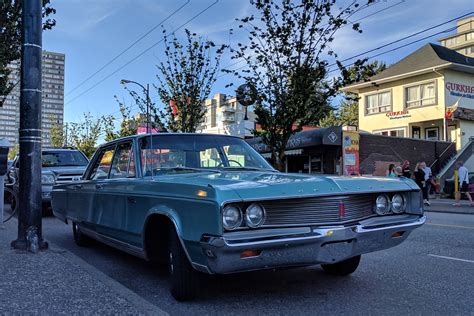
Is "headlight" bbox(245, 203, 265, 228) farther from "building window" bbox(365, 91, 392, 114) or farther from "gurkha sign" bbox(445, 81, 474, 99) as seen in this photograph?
"building window" bbox(365, 91, 392, 114)

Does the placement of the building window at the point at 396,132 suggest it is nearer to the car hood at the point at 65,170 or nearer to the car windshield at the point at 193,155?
the car hood at the point at 65,170

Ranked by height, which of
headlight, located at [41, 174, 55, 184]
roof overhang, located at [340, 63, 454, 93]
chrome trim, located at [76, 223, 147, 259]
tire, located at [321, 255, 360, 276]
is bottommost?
tire, located at [321, 255, 360, 276]

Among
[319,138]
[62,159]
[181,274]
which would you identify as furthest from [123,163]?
[319,138]

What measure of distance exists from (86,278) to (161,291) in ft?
2.49

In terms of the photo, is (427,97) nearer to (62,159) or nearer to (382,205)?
(62,159)

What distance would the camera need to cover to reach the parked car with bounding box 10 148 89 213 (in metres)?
11.3

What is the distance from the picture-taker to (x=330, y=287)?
496cm

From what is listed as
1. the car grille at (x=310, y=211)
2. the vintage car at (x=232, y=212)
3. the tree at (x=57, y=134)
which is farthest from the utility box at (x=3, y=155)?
the tree at (x=57, y=134)

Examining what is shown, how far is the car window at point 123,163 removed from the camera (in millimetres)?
5516

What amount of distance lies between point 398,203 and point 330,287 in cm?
113

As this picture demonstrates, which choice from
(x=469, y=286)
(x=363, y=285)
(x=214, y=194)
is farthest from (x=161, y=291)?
(x=469, y=286)

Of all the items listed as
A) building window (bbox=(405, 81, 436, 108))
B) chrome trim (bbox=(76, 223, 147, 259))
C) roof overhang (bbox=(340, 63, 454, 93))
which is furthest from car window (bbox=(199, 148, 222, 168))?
building window (bbox=(405, 81, 436, 108))

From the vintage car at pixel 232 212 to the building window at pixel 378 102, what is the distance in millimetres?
32848

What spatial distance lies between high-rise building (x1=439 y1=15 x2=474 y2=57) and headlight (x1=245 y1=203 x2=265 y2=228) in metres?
95.3
